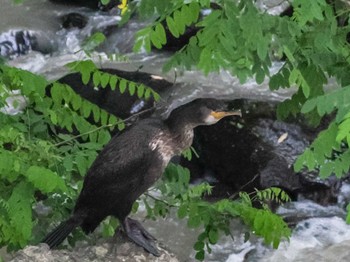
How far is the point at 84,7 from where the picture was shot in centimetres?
1177

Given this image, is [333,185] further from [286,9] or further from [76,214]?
[76,214]

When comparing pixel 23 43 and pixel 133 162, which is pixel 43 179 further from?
pixel 23 43

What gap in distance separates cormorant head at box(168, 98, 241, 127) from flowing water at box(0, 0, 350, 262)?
912 millimetres

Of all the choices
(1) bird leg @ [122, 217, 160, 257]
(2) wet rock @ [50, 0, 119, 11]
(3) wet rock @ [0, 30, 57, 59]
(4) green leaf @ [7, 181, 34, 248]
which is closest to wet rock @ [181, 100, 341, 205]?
(1) bird leg @ [122, 217, 160, 257]

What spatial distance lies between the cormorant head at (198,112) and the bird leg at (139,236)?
0.66 m

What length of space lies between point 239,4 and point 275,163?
14.2 feet

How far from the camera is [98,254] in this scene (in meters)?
3.55

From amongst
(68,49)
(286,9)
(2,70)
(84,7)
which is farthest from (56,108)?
(84,7)

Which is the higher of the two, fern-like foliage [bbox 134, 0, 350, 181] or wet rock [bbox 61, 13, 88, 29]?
fern-like foliage [bbox 134, 0, 350, 181]

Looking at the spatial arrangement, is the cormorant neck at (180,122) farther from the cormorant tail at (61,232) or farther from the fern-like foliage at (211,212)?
the cormorant tail at (61,232)

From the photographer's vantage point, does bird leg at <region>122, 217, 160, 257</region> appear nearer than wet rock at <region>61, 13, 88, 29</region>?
Yes

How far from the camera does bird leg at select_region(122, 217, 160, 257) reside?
3.70 meters

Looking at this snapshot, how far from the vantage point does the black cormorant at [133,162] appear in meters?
3.50

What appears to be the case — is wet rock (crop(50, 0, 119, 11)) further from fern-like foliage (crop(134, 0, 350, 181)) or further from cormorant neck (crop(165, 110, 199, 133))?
cormorant neck (crop(165, 110, 199, 133))
